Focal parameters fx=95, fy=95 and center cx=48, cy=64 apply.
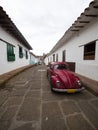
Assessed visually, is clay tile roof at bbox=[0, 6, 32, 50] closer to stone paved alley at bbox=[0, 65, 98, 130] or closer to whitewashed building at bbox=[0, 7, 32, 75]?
whitewashed building at bbox=[0, 7, 32, 75]

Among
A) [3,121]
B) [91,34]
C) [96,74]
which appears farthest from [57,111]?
[91,34]

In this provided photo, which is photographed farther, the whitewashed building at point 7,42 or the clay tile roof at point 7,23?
the whitewashed building at point 7,42

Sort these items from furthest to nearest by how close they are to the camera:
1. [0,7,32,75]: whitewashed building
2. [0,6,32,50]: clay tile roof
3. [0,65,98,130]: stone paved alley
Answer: [0,7,32,75]: whitewashed building
[0,6,32,50]: clay tile roof
[0,65,98,130]: stone paved alley

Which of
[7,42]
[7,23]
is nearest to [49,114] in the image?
[7,23]

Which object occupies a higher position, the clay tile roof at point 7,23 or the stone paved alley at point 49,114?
the clay tile roof at point 7,23

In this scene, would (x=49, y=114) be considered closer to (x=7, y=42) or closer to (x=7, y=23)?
(x=7, y=23)

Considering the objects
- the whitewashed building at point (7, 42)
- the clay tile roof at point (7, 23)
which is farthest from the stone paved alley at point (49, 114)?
the clay tile roof at point (7, 23)

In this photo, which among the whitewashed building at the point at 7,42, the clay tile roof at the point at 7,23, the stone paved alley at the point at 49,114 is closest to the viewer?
the stone paved alley at the point at 49,114

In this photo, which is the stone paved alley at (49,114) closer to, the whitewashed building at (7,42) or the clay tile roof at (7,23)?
the whitewashed building at (7,42)

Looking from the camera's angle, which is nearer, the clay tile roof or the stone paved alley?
the stone paved alley

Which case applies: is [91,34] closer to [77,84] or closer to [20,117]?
[77,84]

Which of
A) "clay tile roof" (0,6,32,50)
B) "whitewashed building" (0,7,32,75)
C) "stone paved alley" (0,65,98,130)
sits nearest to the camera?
"stone paved alley" (0,65,98,130)

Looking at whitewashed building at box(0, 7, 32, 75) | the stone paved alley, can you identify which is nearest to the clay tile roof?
whitewashed building at box(0, 7, 32, 75)

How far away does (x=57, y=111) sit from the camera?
2.69 meters
